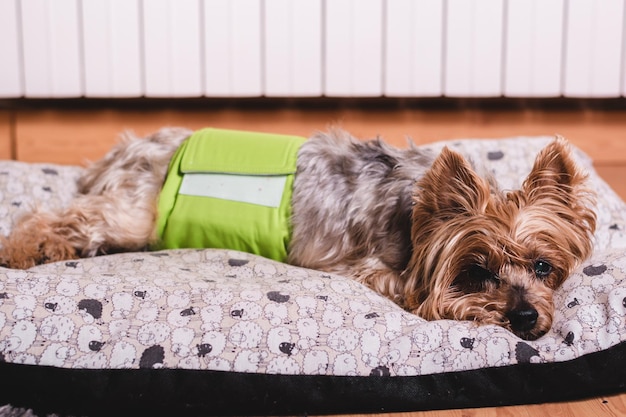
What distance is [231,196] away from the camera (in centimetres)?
301

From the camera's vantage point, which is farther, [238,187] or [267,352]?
[238,187]

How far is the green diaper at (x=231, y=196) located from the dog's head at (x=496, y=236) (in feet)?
2.29

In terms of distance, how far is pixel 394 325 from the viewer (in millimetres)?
2162

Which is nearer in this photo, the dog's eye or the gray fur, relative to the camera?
the dog's eye

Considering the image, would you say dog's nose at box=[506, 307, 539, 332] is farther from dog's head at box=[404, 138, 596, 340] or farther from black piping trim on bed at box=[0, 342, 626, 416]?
black piping trim on bed at box=[0, 342, 626, 416]

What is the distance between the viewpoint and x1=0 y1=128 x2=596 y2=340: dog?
2.36 meters

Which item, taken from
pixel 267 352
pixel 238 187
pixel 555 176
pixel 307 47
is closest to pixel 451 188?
pixel 555 176

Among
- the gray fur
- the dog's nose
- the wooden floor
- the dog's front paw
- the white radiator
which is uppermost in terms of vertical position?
the white radiator

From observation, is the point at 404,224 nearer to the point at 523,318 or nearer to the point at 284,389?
the point at 523,318

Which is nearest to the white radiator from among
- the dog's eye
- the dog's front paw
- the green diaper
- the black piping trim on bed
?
the green diaper

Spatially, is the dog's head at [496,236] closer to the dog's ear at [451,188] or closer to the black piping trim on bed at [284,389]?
the dog's ear at [451,188]

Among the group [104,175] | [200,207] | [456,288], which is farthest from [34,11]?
[456,288]

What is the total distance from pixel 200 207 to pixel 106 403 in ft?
4.01

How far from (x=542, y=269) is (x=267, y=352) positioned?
3.39 feet
